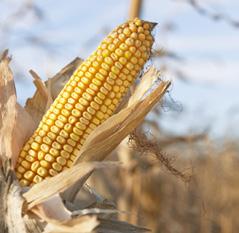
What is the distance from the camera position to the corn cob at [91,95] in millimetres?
1915

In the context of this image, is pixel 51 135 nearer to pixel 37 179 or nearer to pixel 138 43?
pixel 37 179

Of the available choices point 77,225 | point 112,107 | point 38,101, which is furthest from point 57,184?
point 38,101

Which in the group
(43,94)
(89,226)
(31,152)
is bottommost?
(89,226)

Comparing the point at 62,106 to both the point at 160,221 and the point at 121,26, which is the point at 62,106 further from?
the point at 160,221

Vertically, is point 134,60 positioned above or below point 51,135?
above

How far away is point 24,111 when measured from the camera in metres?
2.05

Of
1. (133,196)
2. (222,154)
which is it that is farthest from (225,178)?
(133,196)

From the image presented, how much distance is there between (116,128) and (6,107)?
393 millimetres

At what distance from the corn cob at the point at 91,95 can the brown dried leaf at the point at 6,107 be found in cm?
7

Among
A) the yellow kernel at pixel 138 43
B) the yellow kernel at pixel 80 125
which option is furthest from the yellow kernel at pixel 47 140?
the yellow kernel at pixel 138 43

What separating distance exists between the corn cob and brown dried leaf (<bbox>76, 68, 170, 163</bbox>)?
0.10 m

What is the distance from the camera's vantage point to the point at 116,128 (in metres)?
1.85

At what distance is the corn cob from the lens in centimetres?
191

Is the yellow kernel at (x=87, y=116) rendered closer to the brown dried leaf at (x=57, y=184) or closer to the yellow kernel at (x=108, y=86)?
the yellow kernel at (x=108, y=86)
